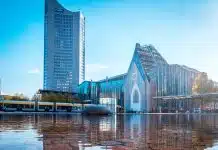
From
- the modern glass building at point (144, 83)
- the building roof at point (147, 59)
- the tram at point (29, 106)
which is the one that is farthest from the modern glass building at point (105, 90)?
the tram at point (29, 106)

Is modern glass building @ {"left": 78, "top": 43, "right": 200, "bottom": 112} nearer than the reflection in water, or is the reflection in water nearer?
the reflection in water

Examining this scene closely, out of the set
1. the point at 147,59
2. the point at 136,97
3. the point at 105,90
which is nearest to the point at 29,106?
the point at 136,97

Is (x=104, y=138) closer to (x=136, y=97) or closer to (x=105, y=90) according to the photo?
(x=136, y=97)

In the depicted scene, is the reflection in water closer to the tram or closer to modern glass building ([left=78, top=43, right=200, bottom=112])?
the tram

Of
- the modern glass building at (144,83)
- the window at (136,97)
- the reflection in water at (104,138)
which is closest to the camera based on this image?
the reflection in water at (104,138)

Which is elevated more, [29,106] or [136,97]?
[136,97]

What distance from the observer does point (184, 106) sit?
5630 inches

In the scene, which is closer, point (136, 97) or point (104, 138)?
point (104, 138)

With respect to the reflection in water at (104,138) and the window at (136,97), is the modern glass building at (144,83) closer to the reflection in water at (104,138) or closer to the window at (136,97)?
the window at (136,97)

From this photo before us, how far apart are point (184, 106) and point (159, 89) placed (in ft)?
46.8

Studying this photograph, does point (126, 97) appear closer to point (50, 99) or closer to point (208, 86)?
→ point (50, 99)

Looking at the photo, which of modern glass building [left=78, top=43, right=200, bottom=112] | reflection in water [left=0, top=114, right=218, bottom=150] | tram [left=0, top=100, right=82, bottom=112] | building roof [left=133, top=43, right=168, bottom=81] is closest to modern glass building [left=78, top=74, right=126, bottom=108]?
modern glass building [left=78, top=43, right=200, bottom=112]

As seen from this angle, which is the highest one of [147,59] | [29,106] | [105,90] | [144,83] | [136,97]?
[147,59]

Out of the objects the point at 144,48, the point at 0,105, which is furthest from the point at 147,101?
the point at 0,105
